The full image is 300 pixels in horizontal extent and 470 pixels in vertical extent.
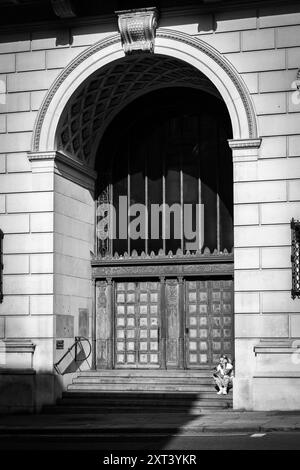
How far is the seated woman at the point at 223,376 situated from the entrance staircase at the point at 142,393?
204 millimetres

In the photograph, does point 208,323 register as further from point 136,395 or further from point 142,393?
point 136,395

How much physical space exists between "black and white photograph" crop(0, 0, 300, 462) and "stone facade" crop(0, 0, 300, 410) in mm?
35

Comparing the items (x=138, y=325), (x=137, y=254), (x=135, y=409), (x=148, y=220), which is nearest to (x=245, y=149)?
(x=148, y=220)

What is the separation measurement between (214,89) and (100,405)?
906 cm

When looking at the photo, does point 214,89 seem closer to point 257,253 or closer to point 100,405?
point 257,253

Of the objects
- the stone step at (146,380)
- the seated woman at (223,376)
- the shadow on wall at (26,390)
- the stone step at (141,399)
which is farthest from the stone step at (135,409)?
the stone step at (146,380)

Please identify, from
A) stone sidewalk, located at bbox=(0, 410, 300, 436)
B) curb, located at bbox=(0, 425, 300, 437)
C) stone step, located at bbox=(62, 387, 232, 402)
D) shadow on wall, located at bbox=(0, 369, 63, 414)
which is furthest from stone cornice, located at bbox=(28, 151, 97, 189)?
curb, located at bbox=(0, 425, 300, 437)

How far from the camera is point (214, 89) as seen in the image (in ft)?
83.8

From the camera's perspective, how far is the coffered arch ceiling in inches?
958

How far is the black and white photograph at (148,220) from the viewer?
72.7ft

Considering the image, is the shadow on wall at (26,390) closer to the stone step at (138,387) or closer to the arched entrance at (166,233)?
the stone step at (138,387)

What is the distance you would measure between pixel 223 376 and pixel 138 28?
8.99 m
